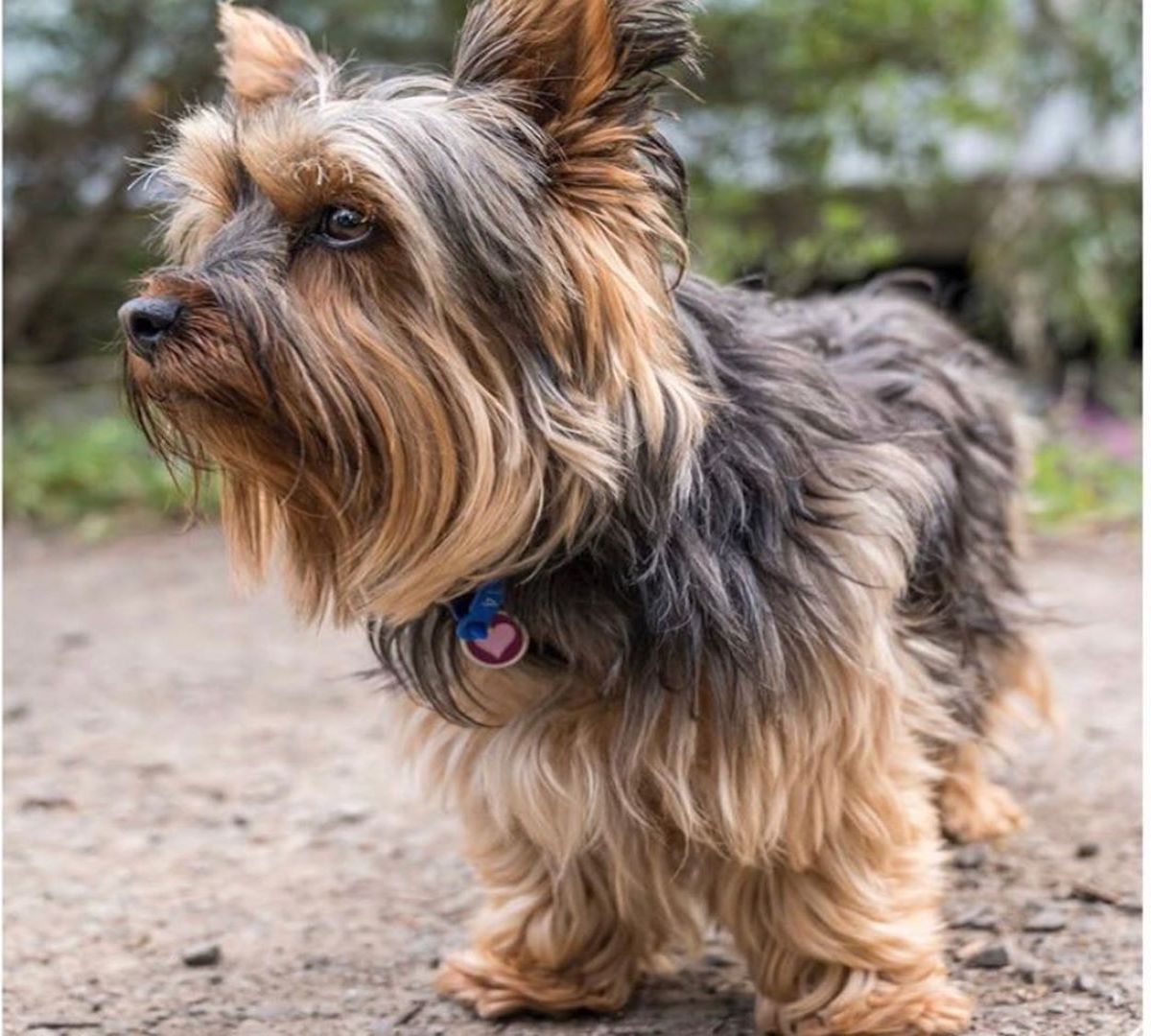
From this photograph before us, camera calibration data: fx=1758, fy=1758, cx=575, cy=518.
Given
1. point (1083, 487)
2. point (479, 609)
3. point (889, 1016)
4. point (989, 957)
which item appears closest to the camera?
point (479, 609)

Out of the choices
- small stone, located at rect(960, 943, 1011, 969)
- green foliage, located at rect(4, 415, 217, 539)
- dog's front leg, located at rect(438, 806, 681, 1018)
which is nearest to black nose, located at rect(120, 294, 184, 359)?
dog's front leg, located at rect(438, 806, 681, 1018)

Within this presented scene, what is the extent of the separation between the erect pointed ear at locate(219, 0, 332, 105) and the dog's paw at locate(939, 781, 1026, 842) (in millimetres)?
2194

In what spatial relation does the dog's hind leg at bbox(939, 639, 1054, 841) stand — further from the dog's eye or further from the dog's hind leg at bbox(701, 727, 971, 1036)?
the dog's eye

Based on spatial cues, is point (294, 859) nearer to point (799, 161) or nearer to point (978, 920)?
point (978, 920)

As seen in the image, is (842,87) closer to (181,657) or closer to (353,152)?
(181,657)

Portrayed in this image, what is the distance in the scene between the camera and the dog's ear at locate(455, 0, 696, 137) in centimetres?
268

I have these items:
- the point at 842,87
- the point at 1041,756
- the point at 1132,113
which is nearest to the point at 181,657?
the point at 1041,756

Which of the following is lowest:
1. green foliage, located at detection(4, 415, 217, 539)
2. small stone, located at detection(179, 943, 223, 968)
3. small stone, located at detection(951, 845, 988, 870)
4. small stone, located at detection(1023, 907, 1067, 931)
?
small stone, located at detection(179, 943, 223, 968)

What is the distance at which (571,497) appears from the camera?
2762 mm

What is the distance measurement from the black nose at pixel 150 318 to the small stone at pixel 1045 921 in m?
2.12

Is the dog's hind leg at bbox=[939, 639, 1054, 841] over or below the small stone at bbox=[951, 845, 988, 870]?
over

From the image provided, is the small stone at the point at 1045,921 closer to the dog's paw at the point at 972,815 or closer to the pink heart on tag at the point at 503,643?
the dog's paw at the point at 972,815

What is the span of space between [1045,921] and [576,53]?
79.1 inches

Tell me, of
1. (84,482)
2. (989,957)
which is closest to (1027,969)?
(989,957)
